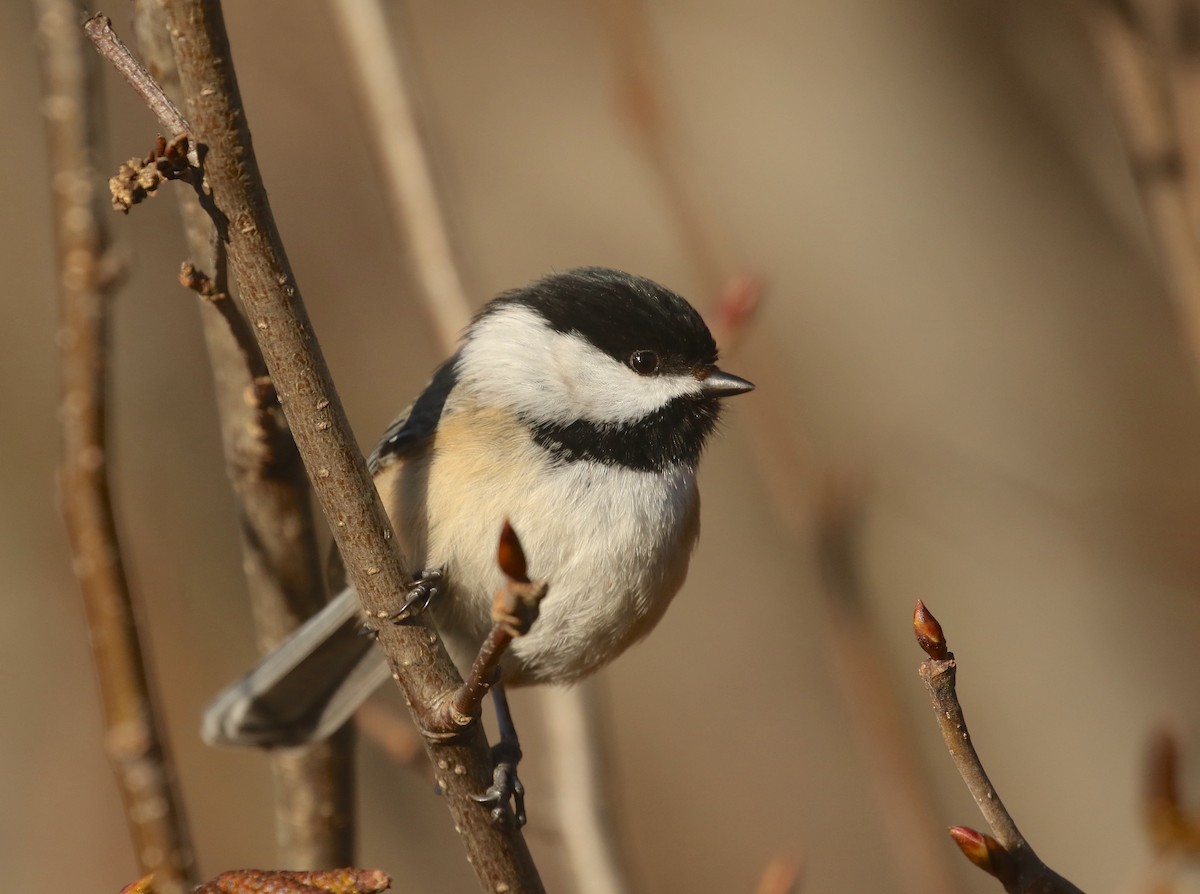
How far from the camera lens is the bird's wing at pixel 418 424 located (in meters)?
2.06

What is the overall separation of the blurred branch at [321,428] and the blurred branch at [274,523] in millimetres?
451

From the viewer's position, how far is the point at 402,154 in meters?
2.13

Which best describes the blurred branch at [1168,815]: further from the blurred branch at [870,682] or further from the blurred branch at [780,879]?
the blurred branch at [870,682]

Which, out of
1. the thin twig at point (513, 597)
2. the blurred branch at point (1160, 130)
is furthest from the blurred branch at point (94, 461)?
the blurred branch at point (1160, 130)

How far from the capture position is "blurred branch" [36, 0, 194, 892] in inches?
61.8

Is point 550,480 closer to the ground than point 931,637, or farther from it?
farther from it

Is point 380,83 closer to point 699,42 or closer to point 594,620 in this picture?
point 594,620

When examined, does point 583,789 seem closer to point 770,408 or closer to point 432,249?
point 770,408

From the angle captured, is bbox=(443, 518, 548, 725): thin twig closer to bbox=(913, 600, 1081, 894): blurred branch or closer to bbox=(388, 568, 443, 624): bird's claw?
bbox=(388, 568, 443, 624): bird's claw

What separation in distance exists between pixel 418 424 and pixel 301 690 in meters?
0.57

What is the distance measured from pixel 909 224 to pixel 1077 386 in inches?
29.6

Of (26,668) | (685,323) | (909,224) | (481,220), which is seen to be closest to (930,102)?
(909,224)

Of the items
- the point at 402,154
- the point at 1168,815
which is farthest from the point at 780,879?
the point at 402,154

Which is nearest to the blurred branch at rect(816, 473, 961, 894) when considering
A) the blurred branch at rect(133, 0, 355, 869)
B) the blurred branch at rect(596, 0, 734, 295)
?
the blurred branch at rect(596, 0, 734, 295)
